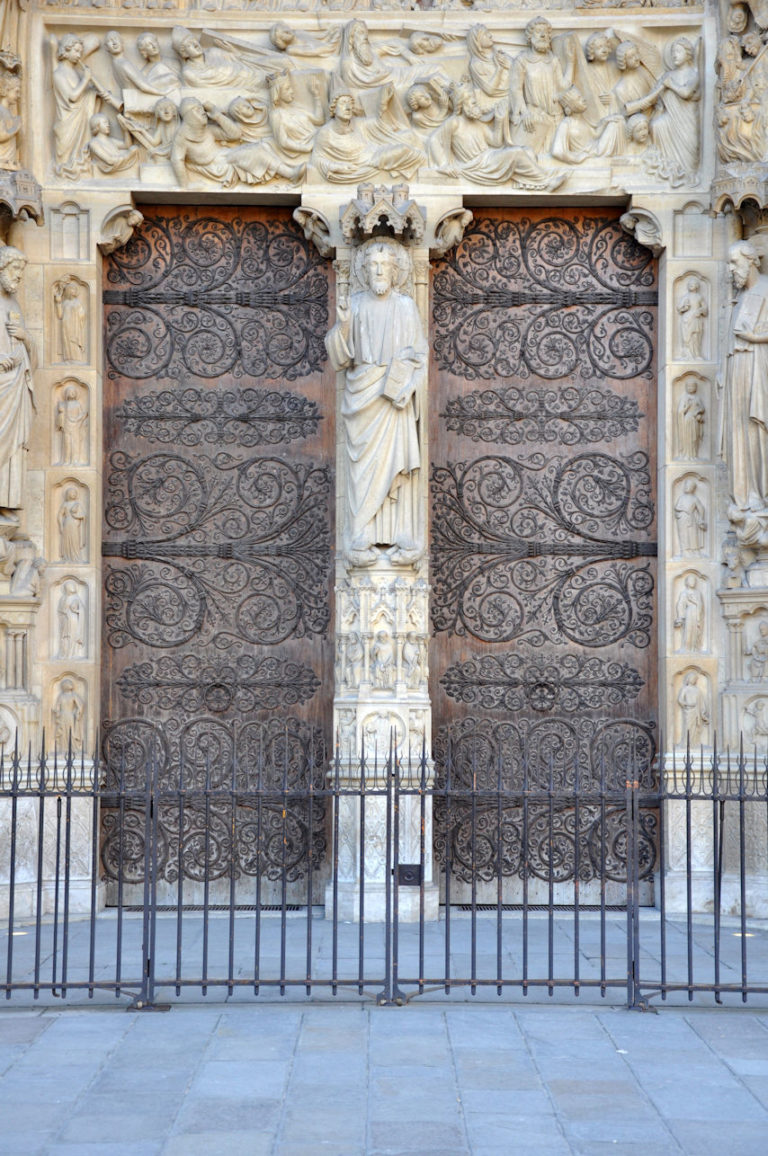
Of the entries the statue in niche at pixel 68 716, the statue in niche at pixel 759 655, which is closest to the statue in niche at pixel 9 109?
the statue in niche at pixel 68 716

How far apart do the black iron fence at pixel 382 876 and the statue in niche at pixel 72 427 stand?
222 centimetres

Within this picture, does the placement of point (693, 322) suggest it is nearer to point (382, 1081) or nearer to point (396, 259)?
point (396, 259)

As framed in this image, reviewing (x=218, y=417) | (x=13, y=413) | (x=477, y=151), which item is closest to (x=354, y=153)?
(x=477, y=151)

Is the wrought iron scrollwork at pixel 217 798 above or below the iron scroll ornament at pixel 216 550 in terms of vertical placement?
below

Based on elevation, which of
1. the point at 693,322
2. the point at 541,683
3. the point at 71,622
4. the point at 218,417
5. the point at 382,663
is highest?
the point at 693,322

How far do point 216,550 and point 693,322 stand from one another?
3.95 meters

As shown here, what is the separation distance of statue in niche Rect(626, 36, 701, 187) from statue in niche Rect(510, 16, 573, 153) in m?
0.61

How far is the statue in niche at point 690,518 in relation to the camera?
1071 cm

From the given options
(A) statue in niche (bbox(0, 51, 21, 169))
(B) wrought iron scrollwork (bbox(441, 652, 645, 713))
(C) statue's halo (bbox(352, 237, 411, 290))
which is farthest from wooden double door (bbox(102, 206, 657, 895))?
(A) statue in niche (bbox(0, 51, 21, 169))

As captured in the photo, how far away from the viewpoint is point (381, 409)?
10.3 m

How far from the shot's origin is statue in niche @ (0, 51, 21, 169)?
34.2 ft

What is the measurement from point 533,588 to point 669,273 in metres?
2.56

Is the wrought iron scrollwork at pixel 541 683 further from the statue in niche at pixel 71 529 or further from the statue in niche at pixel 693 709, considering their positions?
the statue in niche at pixel 71 529

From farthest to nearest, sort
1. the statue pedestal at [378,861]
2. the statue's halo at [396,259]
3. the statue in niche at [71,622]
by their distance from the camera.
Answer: the statue in niche at [71,622], the statue's halo at [396,259], the statue pedestal at [378,861]
